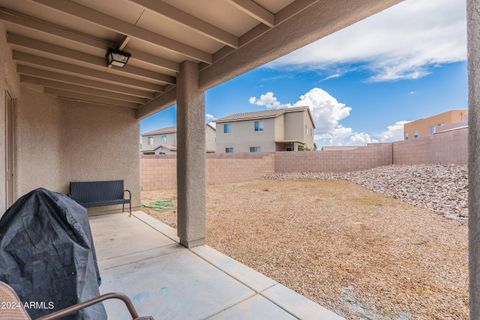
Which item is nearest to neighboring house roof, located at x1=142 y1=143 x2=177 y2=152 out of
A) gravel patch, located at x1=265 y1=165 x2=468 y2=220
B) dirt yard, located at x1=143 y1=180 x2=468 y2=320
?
gravel patch, located at x1=265 y1=165 x2=468 y2=220

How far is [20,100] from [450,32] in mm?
10514

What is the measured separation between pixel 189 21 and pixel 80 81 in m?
2.82

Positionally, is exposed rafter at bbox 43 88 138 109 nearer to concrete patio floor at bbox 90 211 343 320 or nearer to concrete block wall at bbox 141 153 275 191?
concrete patio floor at bbox 90 211 343 320

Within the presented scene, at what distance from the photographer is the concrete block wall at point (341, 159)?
14052mm

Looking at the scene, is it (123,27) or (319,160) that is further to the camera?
(319,160)

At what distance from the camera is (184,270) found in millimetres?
2775

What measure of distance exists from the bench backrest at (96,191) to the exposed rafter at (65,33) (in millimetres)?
3510

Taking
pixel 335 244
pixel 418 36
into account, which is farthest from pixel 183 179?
pixel 418 36

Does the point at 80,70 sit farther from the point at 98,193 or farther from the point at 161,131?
the point at 161,131

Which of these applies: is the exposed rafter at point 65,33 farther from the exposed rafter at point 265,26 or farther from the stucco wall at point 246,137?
the stucco wall at point 246,137

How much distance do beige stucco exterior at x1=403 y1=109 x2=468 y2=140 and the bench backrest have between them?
67.4ft

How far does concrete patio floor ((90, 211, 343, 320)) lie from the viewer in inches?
79.7

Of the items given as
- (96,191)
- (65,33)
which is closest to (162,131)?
(96,191)

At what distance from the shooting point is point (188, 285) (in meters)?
2.44
